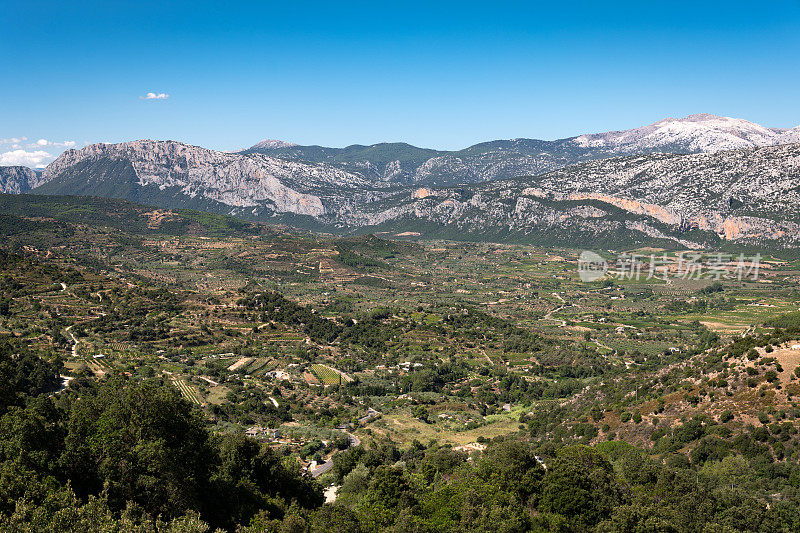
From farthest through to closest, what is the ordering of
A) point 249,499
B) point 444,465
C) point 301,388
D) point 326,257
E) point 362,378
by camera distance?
point 326,257 → point 362,378 → point 301,388 → point 444,465 → point 249,499

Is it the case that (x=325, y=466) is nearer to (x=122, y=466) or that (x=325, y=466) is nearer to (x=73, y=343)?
(x=122, y=466)

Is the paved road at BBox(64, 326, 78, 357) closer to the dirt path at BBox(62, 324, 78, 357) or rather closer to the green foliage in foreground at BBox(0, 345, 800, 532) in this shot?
the dirt path at BBox(62, 324, 78, 357)

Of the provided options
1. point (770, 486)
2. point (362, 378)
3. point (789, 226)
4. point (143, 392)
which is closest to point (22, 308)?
point (362, 378)

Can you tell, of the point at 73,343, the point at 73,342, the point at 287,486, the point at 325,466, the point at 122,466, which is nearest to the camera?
the point at 122,466

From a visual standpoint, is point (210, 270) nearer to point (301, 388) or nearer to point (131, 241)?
point (131, 241)

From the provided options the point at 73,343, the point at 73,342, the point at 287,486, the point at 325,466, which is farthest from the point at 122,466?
the point at 73,342

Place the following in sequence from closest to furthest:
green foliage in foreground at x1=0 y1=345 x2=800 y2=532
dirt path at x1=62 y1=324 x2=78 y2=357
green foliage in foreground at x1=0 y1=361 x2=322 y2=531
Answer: green foliage in foreground at x1=0 y1=361 x2=322 y2=531
green foliage in foreground at x1=0 y1=345 x2=800 y2=532
dirt path at x1=62 y1=324 x2=78 y2=357

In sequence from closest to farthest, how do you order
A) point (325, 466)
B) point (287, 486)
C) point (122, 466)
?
point (122, 466)
point (287, 486)
point (325, 466)

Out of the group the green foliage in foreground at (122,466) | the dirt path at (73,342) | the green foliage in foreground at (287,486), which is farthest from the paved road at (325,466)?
the dirt path at (73,342)

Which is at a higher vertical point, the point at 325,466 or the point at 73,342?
the point at 73,342

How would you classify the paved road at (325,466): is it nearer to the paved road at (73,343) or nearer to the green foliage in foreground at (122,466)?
the green foliage in foreground at (122,466)

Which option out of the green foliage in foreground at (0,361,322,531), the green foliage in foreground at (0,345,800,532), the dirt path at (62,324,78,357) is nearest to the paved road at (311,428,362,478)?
the green foliage in foreground at (0,345,800,532)
